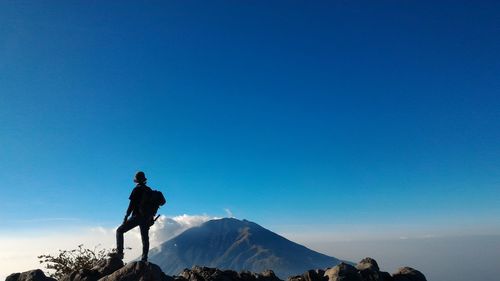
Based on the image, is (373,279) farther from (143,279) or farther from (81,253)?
(81,253)

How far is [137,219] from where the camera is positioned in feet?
55.3

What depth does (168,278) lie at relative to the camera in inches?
592

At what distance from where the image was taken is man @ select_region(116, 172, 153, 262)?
54.5ft

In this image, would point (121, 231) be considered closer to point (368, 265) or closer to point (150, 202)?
point (150, 202)

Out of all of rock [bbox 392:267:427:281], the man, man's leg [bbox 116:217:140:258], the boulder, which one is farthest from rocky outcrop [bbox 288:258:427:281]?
man's leg [bbox 116:217:140:258]

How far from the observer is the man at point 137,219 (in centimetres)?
1662

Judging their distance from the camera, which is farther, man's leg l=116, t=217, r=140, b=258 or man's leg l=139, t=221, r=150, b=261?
man's leg l=139, t=221, r=150, b=261

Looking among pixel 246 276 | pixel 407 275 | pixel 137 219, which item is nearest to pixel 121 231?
pixel 137 219

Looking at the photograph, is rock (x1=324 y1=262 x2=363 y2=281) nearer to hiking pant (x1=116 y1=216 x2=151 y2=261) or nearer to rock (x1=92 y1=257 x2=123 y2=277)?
hiking pant (x1=116 y1=216 x2=151 y2=261)

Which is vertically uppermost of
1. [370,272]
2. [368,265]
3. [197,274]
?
[197,274]

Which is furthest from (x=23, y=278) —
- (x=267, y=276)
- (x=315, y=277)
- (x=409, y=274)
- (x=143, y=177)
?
(x=409, y=274)

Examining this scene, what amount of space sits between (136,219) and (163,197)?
1593 millimetres

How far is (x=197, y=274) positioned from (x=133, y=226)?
4.37 meters

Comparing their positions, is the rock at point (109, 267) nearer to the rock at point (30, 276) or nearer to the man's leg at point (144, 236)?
the man's leg at point (144, 236)
